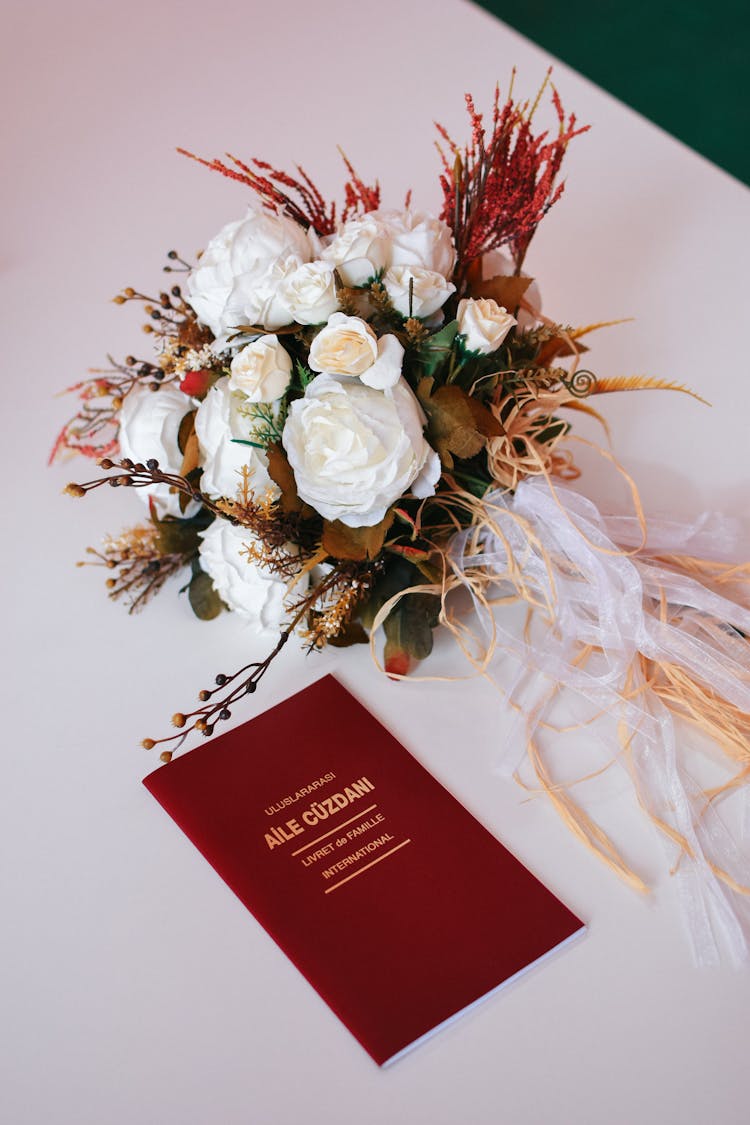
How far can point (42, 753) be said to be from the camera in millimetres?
980

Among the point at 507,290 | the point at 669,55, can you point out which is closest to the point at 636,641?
the point at 507,290

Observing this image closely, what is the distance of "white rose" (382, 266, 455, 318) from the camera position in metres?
0.92

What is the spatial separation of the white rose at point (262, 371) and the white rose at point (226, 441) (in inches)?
0.8

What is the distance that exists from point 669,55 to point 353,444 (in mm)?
2879

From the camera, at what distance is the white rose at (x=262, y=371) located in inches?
35.6

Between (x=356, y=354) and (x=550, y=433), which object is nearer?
(x=356, y=354)

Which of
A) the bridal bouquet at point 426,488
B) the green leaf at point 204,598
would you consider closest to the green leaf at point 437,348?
the bridal bouquet at point 426,488

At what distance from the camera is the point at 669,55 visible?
10.4ft

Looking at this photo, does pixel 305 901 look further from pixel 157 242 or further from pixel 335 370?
pixel 157 242

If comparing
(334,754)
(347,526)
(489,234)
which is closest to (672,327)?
(489,234)

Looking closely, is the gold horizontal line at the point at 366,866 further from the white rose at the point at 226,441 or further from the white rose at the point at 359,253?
the white rose at the point at 359,253

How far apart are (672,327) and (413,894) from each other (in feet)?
2.88

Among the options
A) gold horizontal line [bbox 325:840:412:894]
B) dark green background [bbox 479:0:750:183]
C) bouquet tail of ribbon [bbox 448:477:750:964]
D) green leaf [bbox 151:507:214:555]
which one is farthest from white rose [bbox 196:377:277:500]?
dark green background [bbox 479:0:750:183]

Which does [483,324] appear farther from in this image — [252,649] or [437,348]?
[252,649]
